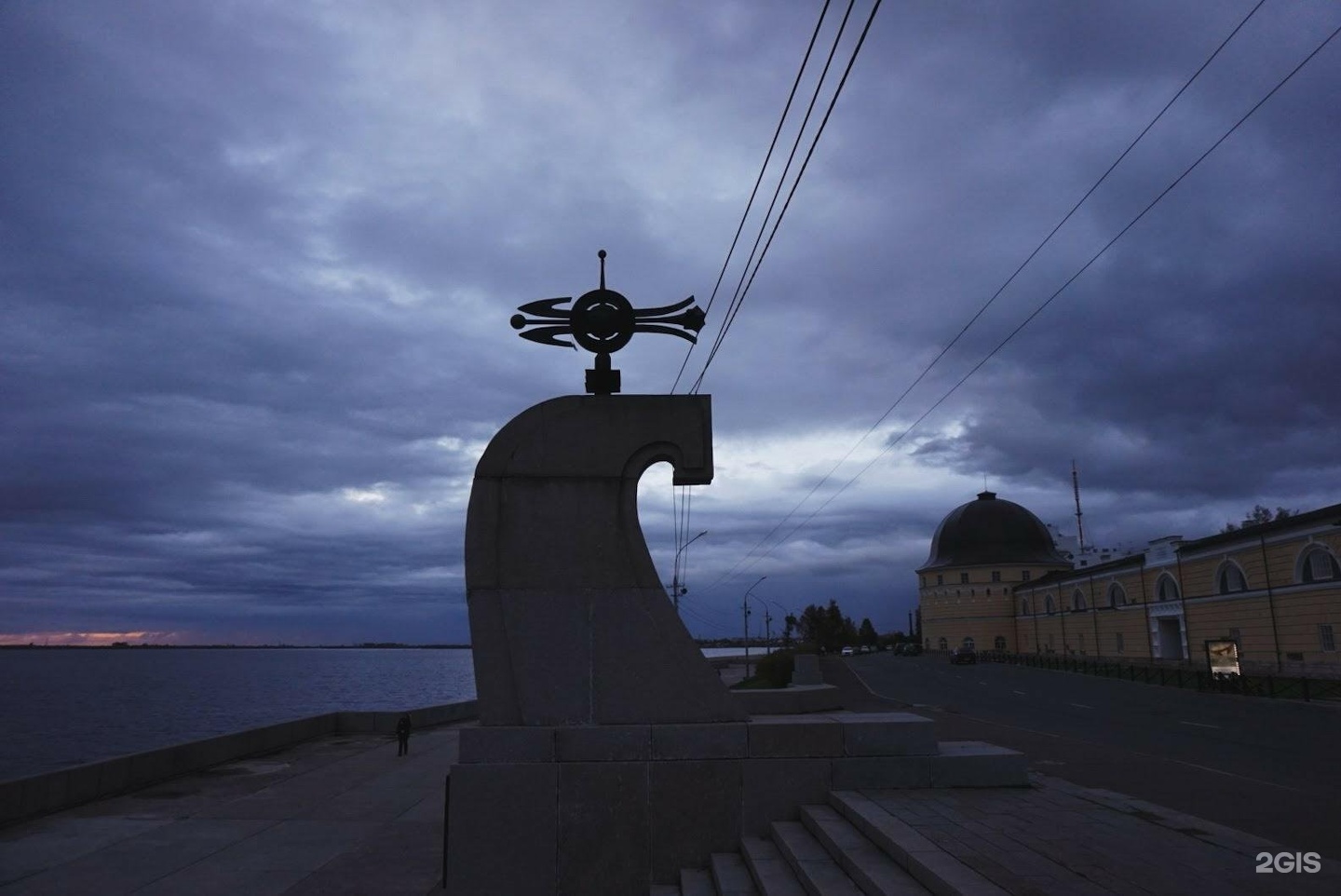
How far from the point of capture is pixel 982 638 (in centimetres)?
9712

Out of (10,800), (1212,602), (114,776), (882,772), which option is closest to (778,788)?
(882,772)

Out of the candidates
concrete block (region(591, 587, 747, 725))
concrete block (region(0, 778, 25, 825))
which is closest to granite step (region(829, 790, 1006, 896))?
concrete block (region(591, 587, 747, 725))

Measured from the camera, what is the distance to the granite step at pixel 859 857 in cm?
665

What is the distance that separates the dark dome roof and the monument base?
9588cm

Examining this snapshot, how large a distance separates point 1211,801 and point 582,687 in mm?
8616

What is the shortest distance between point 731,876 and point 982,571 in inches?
3842

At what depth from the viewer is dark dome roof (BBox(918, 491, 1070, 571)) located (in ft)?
326

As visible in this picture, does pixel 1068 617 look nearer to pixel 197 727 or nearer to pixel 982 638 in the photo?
pixel 982 638

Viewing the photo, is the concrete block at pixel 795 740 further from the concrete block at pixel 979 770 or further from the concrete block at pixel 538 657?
the concrete block at pixel 538 657

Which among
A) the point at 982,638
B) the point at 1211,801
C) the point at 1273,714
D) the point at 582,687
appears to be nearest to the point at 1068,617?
the point at 982,638

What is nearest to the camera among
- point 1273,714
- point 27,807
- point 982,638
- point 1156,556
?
point 27,807

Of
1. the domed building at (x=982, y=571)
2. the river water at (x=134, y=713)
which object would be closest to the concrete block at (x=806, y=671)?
the river water at (x=134, y=713)

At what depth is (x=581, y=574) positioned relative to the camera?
10.0 metres

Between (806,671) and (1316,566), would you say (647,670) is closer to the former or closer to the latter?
(806,671)
